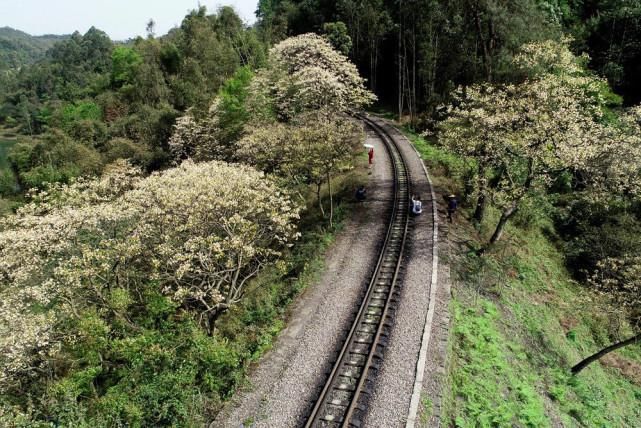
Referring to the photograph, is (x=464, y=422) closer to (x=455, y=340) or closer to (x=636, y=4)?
(x=455, y=340)

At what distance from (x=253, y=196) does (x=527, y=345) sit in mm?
16847

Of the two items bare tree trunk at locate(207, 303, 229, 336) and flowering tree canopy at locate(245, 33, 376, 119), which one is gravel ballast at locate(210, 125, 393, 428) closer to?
bare tree trunk at locate(207, 303, 229, 336)

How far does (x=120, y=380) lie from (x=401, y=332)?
12.3 m

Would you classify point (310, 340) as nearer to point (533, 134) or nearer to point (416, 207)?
point (416, 207)

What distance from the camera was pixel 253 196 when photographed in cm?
2412

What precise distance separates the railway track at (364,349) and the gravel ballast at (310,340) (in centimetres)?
56

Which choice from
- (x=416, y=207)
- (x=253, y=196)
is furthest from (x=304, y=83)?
(x=253, y=196)

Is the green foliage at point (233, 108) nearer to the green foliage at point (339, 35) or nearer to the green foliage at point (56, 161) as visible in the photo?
the green foliage at point (56, 161)

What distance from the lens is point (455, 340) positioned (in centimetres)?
1984

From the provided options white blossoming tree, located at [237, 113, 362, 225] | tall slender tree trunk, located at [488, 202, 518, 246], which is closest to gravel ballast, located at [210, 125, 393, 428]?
white blossoming tree, located at [237, 113, 362, 225]

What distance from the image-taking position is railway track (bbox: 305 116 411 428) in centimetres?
1588

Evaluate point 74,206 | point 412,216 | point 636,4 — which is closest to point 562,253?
point 412,216

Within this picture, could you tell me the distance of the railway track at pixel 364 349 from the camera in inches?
625

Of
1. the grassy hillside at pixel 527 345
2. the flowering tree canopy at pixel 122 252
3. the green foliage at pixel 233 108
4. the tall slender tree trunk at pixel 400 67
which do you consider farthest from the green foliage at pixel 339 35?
the flowering tree canopy at pixel 122 252
